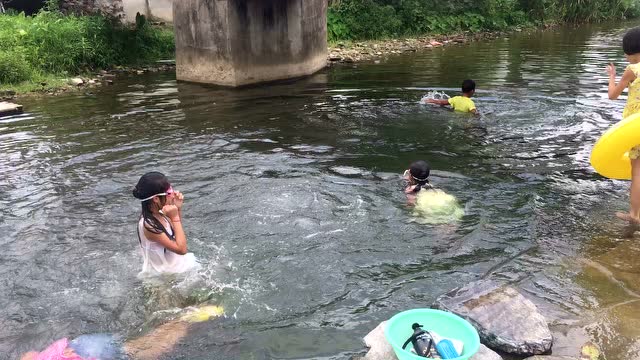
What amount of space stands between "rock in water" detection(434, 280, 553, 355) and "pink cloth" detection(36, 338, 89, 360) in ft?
8.94

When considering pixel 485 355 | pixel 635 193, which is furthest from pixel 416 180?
pixel 485 355

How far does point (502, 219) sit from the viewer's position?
6.09 meters

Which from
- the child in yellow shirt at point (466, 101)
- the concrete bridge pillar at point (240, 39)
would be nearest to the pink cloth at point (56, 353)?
the child in yellow shirt at point (466, 101)

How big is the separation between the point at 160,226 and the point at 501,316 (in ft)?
9.23

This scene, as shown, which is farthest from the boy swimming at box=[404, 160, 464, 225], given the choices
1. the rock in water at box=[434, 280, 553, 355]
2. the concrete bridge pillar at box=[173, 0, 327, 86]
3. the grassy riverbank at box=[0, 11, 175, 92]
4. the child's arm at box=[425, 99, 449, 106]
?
the grassy riverbank at box=[0, 11, 175, 92]

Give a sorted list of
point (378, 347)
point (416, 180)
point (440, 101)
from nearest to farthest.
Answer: point (378, 347) → point (416, 180) → point (440, 101)

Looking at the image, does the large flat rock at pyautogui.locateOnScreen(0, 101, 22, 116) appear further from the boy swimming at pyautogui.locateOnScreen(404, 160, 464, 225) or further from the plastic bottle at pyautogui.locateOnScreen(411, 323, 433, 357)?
the plastic bottle at pyautogui.locateOnScreen(411, 323, 433, 357)

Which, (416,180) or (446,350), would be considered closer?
(446,350)

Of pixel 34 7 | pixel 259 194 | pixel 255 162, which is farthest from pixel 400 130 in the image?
pixel 34 7

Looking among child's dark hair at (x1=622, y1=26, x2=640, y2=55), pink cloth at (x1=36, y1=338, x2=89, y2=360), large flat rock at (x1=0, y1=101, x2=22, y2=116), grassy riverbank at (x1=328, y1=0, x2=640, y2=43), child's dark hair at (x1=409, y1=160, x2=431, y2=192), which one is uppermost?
grassy riverbank at (x1=328, y1=0, x2=640, y2=43)

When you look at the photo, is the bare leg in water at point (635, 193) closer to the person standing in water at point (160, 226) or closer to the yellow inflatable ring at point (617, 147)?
the yellow inflatable ring at point (617, 147)

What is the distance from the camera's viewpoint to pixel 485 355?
3.53m

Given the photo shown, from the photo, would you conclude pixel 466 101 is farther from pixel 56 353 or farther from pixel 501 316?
pixel 56 353

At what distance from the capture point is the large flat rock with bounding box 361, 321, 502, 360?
353 cm
